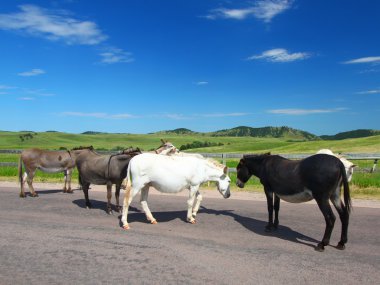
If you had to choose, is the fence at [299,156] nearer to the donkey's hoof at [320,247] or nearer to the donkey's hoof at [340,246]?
the donkey's hoof at [340,246]

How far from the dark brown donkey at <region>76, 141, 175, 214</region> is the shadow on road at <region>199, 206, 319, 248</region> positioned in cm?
282

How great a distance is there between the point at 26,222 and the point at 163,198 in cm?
530

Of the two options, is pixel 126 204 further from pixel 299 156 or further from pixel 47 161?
pixel 299 156

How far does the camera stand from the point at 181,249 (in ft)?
23.2

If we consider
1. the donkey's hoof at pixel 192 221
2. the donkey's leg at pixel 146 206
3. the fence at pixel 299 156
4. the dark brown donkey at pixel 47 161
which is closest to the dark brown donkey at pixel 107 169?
the donkey's leg at pixel 146 206

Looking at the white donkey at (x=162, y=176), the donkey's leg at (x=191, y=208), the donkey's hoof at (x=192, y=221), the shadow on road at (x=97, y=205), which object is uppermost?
the white donkey at (x=162, y=176)

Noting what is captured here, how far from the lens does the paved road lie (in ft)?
18.7

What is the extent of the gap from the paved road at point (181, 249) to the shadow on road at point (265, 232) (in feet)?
0.08

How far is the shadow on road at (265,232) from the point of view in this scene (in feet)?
25.8

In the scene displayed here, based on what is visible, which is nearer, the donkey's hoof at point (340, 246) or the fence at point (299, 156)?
the donkey's hoof at point (340, 246)

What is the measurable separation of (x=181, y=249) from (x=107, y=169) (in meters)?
4.98

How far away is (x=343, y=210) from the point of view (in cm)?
741

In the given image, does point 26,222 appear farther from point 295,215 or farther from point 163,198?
point 295,215

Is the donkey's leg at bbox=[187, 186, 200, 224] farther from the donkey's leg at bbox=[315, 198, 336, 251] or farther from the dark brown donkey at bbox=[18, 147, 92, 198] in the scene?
the dark brown donkey at bbox=[18, 147, 92, 198]
